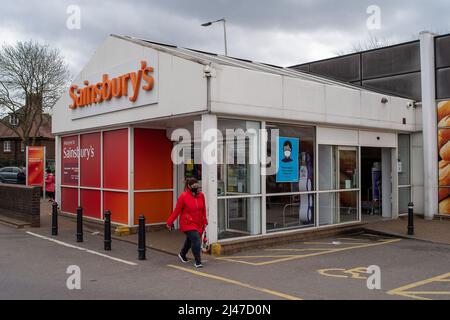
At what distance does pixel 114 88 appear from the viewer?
12992 millimetres

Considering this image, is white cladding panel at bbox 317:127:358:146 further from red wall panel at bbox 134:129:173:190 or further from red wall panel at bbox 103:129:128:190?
red wall panel at bbox 103:129:128:190

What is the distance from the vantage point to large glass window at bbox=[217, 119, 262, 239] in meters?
10.8

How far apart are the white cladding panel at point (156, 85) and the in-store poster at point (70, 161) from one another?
19.1 inches

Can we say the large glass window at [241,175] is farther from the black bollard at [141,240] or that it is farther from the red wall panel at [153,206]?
the red wall panel at [153,206]

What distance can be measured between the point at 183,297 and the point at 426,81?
12115 mm

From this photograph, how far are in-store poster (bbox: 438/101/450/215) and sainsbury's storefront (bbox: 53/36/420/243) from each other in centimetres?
79

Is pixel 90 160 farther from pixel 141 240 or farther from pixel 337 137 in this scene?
pixel 337 137

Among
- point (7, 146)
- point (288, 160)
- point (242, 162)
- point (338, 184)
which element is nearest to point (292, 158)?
point (288, 160)

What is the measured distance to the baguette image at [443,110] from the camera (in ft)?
→ 49.7

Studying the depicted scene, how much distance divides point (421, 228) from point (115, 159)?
8.88 meters

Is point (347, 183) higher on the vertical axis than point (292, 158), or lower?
lower

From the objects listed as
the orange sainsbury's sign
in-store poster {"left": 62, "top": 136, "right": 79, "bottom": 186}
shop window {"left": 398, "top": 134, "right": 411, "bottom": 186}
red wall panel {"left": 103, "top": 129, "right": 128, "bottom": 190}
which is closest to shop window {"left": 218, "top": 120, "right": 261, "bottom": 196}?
the orange sainsbury's sign

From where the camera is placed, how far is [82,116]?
14.7m
